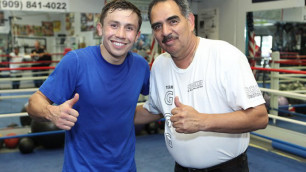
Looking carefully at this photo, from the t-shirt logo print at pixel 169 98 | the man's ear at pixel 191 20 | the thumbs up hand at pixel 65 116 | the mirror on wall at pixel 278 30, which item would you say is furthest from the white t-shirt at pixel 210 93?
the mirror on wall at pixel 278 30

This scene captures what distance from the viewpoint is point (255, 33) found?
6.42 meters

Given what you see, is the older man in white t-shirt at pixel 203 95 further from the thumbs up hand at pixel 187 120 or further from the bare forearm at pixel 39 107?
the bare forearm at pixel 39 107

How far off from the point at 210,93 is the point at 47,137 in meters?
3.50

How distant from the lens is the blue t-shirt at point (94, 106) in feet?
4.98

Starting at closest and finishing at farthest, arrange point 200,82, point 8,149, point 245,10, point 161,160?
point 200,82 < point 161,160 < point 8,149 < point 245,10

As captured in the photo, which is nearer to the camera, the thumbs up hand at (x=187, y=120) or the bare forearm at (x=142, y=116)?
the thumbs up hand at (x=187, y=120)

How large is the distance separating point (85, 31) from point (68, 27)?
1665mm

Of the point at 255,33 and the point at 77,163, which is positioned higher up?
the point at 255,33

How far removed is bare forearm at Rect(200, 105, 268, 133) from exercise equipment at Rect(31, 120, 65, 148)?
3524mm

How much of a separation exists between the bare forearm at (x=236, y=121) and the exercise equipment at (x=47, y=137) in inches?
139

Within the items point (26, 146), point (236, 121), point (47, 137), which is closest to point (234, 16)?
point (47, 137)

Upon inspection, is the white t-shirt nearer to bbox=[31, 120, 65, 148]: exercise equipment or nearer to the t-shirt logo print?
the t-shirt logo print

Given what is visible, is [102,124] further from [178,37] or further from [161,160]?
[161,160]

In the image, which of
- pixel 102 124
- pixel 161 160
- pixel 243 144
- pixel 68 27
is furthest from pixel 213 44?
pixel 68 27
